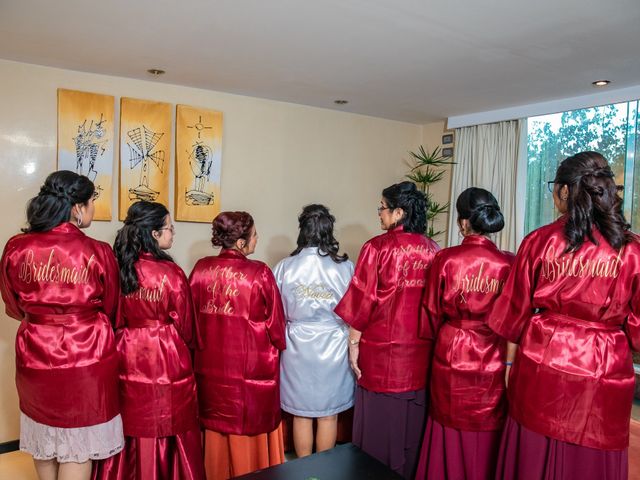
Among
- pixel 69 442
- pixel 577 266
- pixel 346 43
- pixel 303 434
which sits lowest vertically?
pixel 303 434

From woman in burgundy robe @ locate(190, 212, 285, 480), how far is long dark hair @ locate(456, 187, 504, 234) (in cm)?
95

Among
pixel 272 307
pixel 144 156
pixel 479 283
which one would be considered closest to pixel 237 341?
pixel 272 307

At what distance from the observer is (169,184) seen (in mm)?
3639

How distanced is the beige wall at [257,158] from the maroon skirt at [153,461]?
132cm

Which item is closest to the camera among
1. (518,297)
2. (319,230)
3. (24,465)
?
(518,297)

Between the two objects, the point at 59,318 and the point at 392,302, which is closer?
the point at 59,318

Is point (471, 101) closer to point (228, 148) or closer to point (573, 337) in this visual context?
point (228, 148)

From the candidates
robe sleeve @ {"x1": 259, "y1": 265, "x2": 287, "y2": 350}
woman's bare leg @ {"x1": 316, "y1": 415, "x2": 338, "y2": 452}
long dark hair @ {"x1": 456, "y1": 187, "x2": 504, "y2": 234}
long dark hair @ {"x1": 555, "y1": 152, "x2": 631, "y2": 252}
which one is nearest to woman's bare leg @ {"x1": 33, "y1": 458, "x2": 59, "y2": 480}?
robe sleeve @ {"x1": 259, "y1": 265, "x2": 287, "y2": 350}

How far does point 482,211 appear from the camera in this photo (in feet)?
7.29

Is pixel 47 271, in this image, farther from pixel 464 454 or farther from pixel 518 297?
pixel 464 454

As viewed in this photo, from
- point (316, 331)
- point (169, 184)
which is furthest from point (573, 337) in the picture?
point (169, 184)

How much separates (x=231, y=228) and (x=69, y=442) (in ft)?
3.59

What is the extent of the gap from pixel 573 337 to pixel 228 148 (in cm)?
279

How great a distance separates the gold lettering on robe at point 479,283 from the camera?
7.22ft
